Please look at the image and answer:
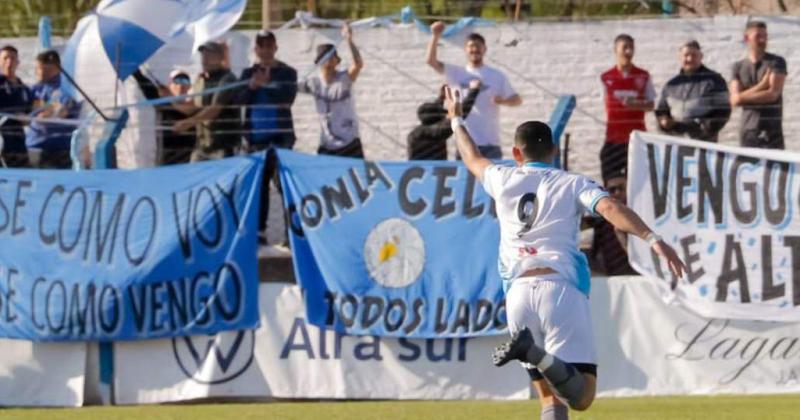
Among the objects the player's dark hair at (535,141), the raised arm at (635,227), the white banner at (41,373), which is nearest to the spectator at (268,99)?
the white banner at (41,373)

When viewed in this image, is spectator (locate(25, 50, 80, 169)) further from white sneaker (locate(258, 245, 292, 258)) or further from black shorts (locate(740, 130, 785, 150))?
black shorts (locate(740, 130, 785, 150))

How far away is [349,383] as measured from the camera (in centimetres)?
1504

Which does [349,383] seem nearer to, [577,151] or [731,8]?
[577,151]

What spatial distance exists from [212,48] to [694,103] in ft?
15.4

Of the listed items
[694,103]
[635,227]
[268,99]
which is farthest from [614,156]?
[635,227]

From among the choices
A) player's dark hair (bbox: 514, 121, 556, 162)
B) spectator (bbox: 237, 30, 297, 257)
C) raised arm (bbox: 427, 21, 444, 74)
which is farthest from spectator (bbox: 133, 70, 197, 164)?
player's dark hair (bbox: 514, 121, 556, 162)

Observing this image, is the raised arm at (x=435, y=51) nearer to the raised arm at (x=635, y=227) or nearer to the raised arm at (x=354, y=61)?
the raised arm at (x=354, y=61)

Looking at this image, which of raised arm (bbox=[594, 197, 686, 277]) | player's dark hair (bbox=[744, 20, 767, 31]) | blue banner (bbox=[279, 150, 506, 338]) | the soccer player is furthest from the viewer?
player's dark hair (bbox=[744, 20, 767, 31])

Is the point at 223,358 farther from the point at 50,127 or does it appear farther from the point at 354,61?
the point at 354,61

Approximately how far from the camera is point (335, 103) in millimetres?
16500

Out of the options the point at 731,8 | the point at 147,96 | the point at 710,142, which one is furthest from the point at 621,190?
the point at 731,8

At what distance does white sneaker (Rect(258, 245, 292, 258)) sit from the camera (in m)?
15.7

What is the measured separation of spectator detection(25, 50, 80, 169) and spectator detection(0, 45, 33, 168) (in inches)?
3.4

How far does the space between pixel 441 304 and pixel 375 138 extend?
145 inches
